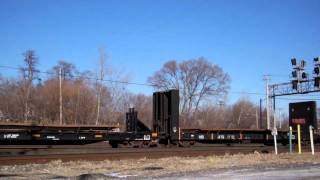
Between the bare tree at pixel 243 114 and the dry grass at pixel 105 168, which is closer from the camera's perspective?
the dry grass at pixel 105 168

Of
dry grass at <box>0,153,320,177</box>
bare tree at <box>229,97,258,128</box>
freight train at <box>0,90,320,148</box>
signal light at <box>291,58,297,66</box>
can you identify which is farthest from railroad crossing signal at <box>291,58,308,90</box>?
bare tree at <box>229,97,258,128</box>

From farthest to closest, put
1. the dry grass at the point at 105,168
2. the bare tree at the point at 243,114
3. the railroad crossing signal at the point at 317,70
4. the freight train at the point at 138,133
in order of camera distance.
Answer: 1. the bare tree at the point at 243,114
2. the railroad crossing signal at the point at 317,70
3. the freight train at the point at 138,133
4. the dry grass at the point at 105,168

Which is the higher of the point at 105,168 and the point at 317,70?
the point at 317,70

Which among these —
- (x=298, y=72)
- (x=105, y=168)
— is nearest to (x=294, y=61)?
(x=298, y=72)

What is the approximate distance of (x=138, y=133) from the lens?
2650cm

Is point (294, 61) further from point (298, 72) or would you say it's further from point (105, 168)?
point (105, 168)

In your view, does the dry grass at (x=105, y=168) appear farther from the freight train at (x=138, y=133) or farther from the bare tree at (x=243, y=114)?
Answer: the bare tree at (x=243, y=114)

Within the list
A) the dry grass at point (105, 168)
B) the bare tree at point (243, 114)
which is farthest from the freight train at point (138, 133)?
the bare tree at point (243, 114)

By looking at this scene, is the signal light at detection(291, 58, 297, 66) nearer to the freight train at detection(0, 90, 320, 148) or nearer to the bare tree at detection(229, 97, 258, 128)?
the freight train at detection(0, 90, 320, 148)

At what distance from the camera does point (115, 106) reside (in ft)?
239

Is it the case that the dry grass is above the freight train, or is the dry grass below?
below

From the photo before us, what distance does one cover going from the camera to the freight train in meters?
23.5

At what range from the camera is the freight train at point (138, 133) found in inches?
924

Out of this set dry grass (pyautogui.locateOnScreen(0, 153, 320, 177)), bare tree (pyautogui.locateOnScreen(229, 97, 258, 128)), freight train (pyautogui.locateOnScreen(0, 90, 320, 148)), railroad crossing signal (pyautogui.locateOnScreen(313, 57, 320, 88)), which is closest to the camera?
dry grass (pyautogui.locateOnScreen(0, 153, 320, 177))
